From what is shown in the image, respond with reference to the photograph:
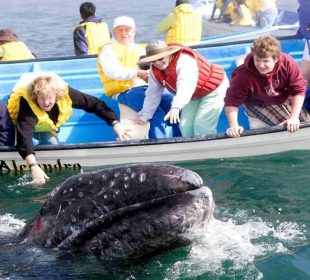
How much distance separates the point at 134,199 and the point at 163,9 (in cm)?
3178

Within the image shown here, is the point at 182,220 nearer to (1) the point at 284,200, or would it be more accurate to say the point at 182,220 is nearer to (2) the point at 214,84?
(1) the point at 284,200

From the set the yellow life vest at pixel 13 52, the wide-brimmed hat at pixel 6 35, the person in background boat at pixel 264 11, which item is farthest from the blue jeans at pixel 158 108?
the person in background boat at pixel 264 11

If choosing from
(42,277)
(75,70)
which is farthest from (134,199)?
(75,70)

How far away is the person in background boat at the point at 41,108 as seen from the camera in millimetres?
7701

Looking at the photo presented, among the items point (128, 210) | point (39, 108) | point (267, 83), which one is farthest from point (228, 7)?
point (128, 210)

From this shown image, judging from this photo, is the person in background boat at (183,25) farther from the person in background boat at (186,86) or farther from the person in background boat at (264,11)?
the person in background boat at (264,11)

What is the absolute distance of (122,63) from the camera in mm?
9453

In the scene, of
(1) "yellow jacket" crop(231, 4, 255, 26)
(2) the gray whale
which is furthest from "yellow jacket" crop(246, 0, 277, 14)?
(2) the gray whale

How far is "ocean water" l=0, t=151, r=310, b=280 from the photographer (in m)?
4.50

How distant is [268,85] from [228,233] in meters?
3.10

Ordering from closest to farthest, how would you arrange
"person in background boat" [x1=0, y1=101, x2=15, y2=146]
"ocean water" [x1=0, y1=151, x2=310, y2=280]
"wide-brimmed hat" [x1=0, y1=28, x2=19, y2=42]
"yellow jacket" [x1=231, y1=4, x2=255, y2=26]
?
1. "ocean water" [x1=0, y1=151, x2=310, y2=280]
2. "person in background boat" [x1=0, y1=101, x2=15, y2=146]
3. "wide-brimmed hat" [x1=0, y1=28, x2=19, y2=42]
4. "yellow jacket" [x1=231, y1=4, x2=255, y2=26]

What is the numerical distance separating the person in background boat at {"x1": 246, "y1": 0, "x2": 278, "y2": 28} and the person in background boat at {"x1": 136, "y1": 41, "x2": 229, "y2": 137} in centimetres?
1227

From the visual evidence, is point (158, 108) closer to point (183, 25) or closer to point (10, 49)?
point (10, 49)

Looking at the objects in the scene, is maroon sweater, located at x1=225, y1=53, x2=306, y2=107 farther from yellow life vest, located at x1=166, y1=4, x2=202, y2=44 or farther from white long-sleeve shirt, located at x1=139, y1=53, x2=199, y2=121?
yellow life vest, located at x1=166, y1=4, x2=202, y2=44
